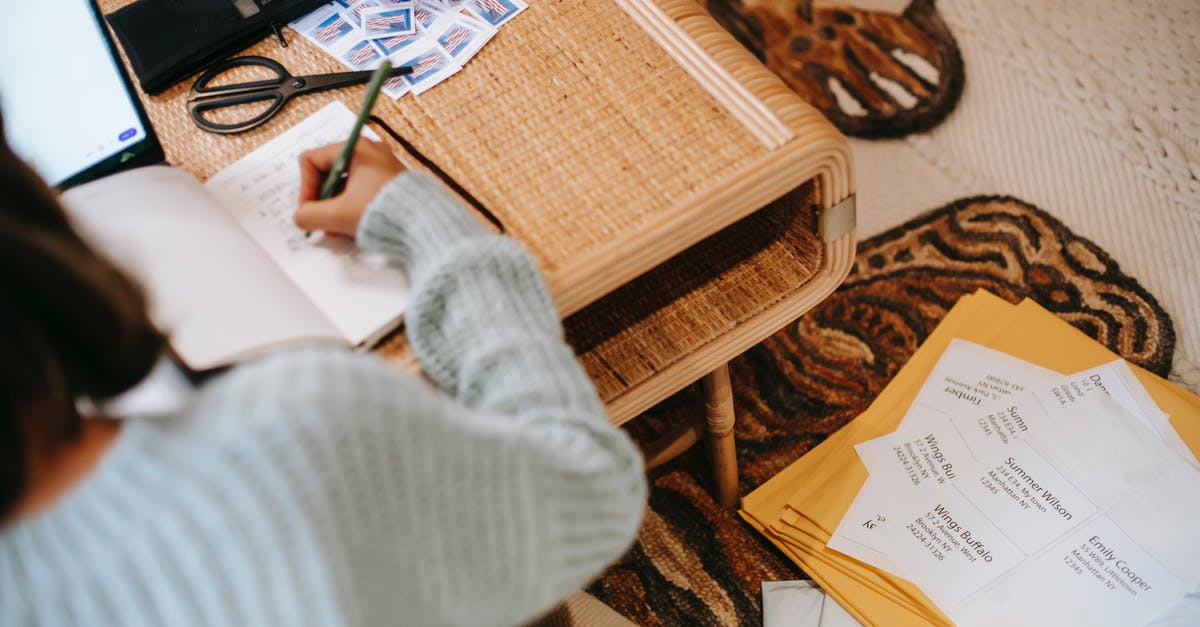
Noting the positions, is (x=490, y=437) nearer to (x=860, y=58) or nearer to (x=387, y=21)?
(x=387, y=21)

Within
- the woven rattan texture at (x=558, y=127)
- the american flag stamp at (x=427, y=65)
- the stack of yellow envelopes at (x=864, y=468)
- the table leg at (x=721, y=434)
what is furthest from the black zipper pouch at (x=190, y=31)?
the stack of yellow envelopes at (x=864, y=468)

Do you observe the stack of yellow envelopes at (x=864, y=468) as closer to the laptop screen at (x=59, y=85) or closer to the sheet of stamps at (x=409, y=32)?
the sheet of stamps at (x=409, y=32)

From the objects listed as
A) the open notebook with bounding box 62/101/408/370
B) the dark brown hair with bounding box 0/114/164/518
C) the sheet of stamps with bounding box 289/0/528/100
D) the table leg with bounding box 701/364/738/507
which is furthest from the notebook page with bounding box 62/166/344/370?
the table leg with bounding box 701/364/738/507

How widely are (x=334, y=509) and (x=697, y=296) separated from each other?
476mm

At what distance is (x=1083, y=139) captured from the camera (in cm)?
131

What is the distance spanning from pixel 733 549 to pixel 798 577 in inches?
3.4

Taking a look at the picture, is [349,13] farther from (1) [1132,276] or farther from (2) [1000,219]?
(1) [1132,276]

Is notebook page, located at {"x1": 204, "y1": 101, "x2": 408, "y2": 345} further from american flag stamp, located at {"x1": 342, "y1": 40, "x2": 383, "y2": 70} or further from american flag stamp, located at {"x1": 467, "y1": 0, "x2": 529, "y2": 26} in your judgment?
american flag stamp, located at {"x1": 467, "y1": 0, "x2": 529, "y2": 26}

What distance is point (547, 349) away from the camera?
0.60 m

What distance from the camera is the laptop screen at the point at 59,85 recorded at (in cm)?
72

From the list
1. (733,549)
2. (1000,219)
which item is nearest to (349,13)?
(733,549)

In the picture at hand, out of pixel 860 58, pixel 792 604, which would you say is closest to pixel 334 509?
pixel 792 604

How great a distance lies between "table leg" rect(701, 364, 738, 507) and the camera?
96 cm

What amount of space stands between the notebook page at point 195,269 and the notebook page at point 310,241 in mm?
19
